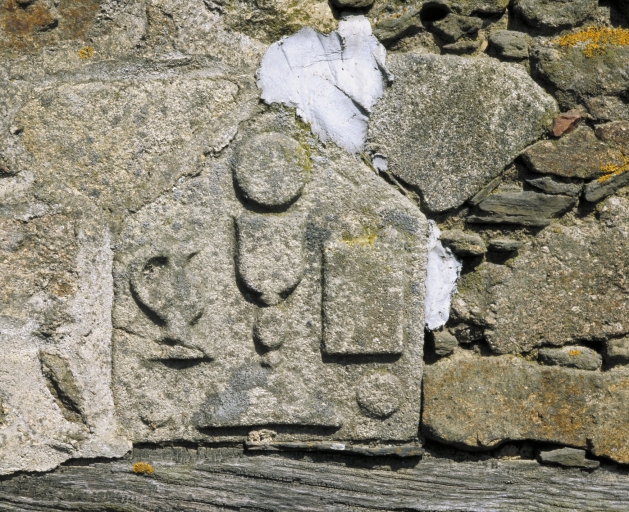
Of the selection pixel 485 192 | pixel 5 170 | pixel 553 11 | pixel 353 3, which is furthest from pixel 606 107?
pixel 5 170

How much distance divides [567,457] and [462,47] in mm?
1189

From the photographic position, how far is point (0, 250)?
1.74 meters

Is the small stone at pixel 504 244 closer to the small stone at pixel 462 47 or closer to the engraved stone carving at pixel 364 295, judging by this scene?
the engraved stone carving at pixel 364 295

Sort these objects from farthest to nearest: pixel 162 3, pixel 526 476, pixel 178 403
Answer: pixel 526 476 → pixel 178 403 → pixel 162 3

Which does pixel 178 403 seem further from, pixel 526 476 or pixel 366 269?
pixel 526 476

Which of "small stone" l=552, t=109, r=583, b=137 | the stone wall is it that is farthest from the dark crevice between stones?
"small stone" l=552, t=109, r=583, b=137

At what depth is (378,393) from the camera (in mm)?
1876

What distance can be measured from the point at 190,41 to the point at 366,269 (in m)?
0.74

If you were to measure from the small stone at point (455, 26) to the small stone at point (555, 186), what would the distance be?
434 mm

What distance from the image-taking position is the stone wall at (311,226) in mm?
1739

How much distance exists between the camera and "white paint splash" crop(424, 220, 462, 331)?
188 centimetres

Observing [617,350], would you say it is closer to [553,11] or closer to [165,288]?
[553,11]

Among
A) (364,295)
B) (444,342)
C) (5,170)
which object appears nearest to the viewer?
(5,170)

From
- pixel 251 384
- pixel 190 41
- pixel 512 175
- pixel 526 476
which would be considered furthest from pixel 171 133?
pixel 526 476
